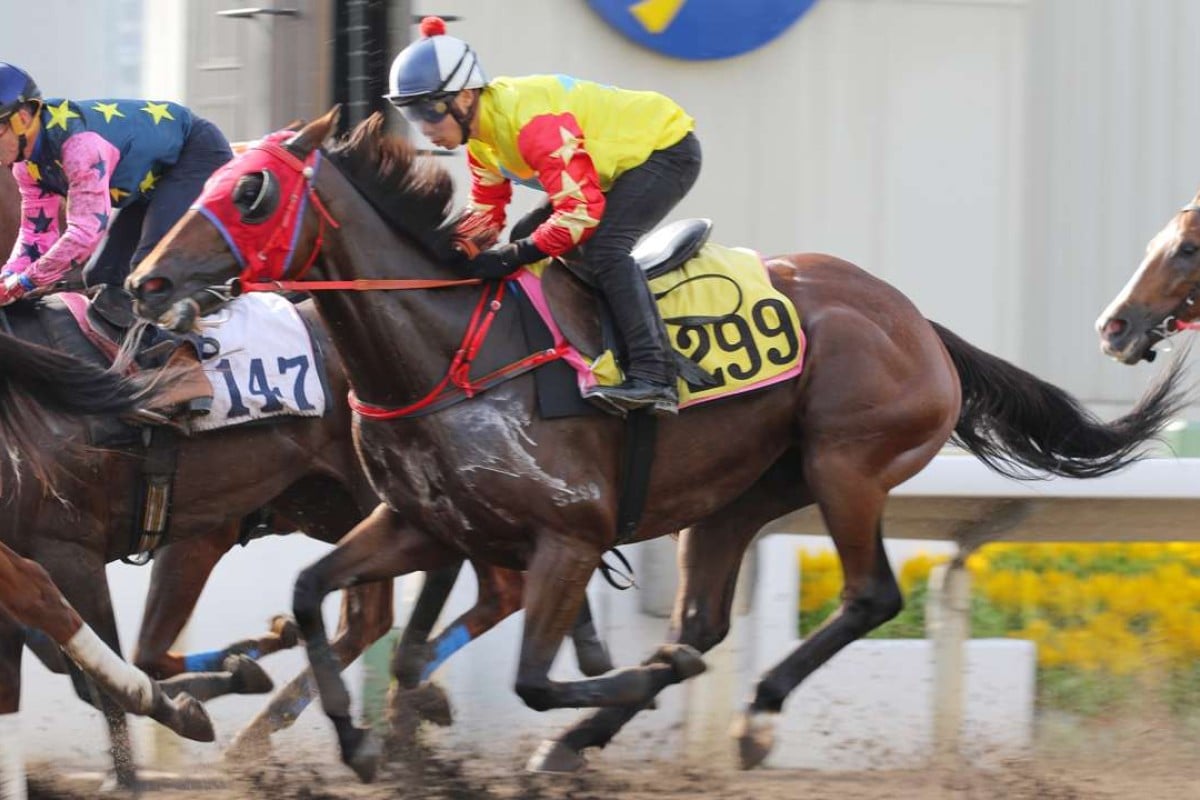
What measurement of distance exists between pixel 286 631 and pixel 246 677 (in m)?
0.36

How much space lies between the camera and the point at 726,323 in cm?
512

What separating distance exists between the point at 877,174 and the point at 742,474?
10.0ft

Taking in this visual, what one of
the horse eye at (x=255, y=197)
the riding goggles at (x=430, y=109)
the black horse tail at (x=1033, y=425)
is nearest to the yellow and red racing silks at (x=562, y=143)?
the riding goggles at (x=430, y=109)

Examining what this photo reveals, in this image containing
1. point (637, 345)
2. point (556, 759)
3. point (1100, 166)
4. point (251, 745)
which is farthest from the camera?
point (1100, 166)

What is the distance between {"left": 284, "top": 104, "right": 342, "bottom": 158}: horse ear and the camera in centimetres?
464

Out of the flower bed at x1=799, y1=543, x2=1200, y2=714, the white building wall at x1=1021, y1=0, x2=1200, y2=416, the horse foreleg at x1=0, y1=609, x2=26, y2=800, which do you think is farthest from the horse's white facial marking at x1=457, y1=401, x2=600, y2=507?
the white building wall at x1=1021, y1=0, x2=1200, y2=416

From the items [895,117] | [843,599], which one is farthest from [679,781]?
[895,117]

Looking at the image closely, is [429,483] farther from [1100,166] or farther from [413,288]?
[1100,166]

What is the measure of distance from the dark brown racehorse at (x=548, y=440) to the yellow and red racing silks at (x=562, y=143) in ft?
0.65

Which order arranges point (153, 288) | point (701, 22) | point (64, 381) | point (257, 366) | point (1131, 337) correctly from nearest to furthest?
1. point (153, 288)
2. point (64, 381)
3. point (257, 366)
4. point (1131, 337)
5. point (701, 22)

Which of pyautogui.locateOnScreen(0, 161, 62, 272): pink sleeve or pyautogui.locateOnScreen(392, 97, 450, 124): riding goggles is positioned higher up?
pyautogui.locateOnScreen(392, 97, 450, 124): riding goggles

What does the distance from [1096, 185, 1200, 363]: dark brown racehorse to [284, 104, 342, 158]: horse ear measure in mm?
2537

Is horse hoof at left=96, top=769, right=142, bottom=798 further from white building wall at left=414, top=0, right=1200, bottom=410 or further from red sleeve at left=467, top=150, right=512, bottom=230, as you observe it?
Result: white building wall at left=414, top=0, right=1200, bottom=410

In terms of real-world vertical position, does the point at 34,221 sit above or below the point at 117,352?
above
